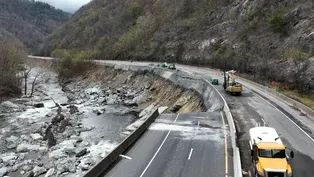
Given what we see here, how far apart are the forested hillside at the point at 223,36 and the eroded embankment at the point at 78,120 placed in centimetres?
1451

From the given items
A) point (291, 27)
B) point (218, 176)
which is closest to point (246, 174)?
point (218, 176)

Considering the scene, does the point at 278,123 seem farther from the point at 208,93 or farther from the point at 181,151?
the point at 208,93

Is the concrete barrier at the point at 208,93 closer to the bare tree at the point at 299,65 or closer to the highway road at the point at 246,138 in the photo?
the highway road at the point at 246,138

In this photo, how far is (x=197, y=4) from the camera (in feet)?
322

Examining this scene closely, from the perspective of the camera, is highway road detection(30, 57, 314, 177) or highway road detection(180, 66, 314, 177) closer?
highway road detection(30, 57, 314, 177)

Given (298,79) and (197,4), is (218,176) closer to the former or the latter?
(298,79)

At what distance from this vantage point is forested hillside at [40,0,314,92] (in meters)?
50.2

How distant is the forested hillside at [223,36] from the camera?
50156 millimetres

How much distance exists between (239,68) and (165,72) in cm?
1562

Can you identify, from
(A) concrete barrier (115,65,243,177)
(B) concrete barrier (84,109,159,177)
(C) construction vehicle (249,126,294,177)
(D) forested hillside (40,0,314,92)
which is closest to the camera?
(C) construction vehicle (249,126,294,177)

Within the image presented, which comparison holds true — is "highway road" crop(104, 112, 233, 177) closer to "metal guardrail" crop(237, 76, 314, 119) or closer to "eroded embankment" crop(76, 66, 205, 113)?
"metal guardrail" crop(237, 76, 314, 119)

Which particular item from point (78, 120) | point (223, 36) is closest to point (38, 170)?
point (78, 120)

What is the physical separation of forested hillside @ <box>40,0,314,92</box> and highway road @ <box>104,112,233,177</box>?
68.8 feet

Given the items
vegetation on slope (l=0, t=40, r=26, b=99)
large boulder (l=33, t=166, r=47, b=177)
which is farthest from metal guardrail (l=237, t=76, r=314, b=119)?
vegetation on slope (l=0, t=40, r=26, b=99)
